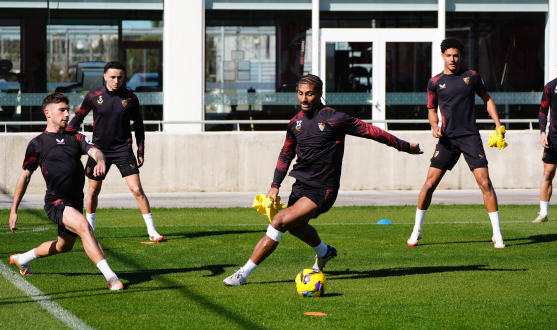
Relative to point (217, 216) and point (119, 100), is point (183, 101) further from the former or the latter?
point (119, 100)

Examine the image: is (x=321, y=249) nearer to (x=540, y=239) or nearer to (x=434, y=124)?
(x=434, y=124)

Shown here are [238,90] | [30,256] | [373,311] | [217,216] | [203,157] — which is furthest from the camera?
[238,90]

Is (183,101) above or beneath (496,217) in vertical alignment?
above

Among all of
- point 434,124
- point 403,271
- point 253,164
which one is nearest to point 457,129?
point 434,124

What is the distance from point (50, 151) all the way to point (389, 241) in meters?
4.39

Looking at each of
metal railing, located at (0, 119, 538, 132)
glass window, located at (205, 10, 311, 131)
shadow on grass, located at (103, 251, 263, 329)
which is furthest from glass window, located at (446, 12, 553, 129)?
shadow on grass, located at (103, 251, 263, 329)

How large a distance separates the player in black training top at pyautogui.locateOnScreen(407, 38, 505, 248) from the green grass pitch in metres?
0.55

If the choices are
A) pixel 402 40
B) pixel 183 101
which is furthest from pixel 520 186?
pixel 183 101

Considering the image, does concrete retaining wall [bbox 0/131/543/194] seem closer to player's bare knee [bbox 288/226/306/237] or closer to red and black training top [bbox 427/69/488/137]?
red and black training top [bbox 427/69/488/137]

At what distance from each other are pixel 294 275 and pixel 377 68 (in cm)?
1068

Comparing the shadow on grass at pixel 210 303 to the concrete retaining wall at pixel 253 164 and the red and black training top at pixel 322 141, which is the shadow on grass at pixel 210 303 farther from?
the concrete retaining wall at pixel 253 164

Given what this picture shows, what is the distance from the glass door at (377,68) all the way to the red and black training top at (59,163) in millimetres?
10744

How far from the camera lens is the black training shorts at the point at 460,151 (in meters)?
8.38

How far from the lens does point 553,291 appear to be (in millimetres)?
6191
